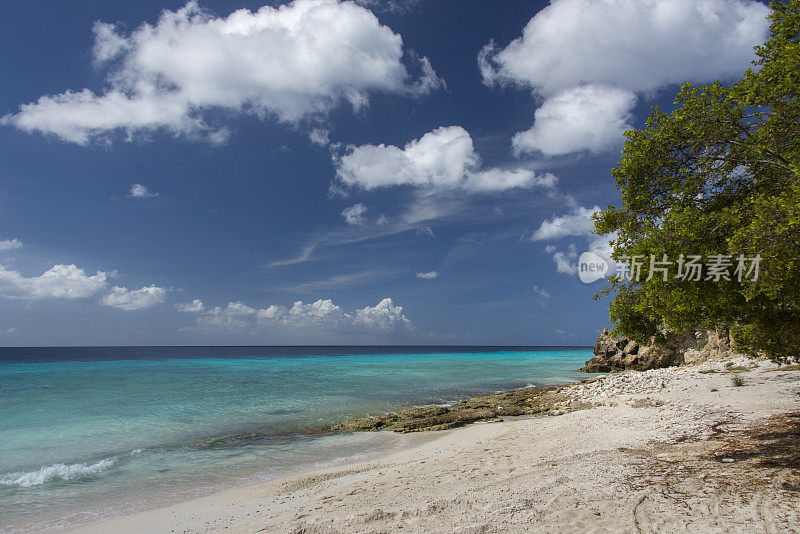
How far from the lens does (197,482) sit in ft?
39.0

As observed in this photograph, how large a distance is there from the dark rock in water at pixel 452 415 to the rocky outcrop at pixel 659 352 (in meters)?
6.44

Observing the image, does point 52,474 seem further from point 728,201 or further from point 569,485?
point 728,201

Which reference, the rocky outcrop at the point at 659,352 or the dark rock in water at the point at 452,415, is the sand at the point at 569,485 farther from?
the rocky outcrop at the point at 659,352

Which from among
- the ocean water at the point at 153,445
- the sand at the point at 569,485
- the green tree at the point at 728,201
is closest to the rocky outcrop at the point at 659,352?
the sand at the point at 569,485

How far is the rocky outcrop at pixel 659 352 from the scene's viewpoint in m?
30.4

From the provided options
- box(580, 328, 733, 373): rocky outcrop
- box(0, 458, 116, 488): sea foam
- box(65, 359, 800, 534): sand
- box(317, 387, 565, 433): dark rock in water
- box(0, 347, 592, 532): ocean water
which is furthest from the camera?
box(580, 328, 733, 373): rocky outcrop

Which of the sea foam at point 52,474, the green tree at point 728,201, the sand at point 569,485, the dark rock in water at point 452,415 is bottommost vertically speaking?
the dark rock in water at point 452,415

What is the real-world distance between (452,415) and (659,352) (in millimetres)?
31155

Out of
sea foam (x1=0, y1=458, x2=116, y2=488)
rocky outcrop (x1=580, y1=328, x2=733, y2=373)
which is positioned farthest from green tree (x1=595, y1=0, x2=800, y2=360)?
sea foam (x1=0, y1=458, x2=116, y2=488)

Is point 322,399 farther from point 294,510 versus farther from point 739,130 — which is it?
point 739,130

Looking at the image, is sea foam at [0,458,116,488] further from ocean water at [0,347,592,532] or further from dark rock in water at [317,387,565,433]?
dark rock in water at [317,387,565,433]

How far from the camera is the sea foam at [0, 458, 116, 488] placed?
39.9 feet

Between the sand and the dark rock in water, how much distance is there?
4.46 meters

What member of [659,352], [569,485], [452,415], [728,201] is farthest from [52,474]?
[659,352]
